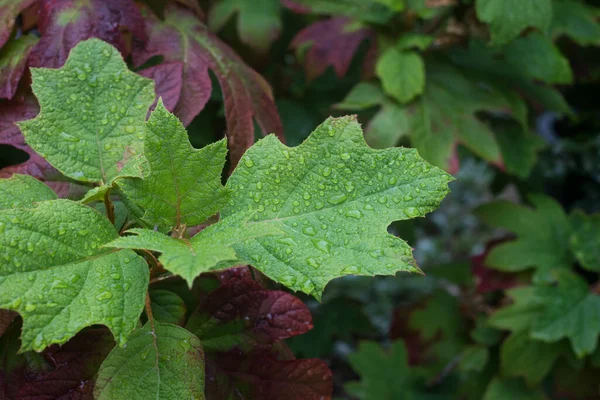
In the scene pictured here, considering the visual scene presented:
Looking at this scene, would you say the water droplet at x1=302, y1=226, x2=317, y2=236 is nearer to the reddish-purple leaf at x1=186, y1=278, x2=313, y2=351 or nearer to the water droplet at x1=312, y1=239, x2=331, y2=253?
the water droplet at x1=312, y1=239, x2=331, y2=253

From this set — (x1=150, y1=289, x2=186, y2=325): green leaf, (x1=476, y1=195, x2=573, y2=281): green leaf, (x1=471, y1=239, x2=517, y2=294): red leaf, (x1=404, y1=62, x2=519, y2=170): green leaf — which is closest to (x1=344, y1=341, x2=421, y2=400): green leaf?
(x1=471, y1=239, x2=517, y2=294): red leaf

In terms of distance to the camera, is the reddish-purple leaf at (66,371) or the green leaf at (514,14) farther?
the green leaf at (514,14)

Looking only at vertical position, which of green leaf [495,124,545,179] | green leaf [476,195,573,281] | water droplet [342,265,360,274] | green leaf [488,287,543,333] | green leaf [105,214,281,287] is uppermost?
green leaf [105,214,281,287]

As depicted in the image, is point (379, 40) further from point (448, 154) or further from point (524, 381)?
point (524, 381)

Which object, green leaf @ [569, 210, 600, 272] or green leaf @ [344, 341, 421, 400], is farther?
green leaf @ [344, 341, 421, 400]

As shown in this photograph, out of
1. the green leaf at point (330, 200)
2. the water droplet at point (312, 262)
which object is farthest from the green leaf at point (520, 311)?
the water droplet at point (312, 262)

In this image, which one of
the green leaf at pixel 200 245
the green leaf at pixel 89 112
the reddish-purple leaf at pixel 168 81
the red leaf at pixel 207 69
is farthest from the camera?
the red leaf at pixel 207 69

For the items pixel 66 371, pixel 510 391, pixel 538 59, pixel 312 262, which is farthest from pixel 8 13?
pixel 510 391

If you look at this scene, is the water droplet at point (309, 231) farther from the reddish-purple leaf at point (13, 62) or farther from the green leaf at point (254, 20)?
the green leaf at point (254, 20)

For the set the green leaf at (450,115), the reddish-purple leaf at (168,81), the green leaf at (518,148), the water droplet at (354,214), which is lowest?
the green leaf at (518,148)
